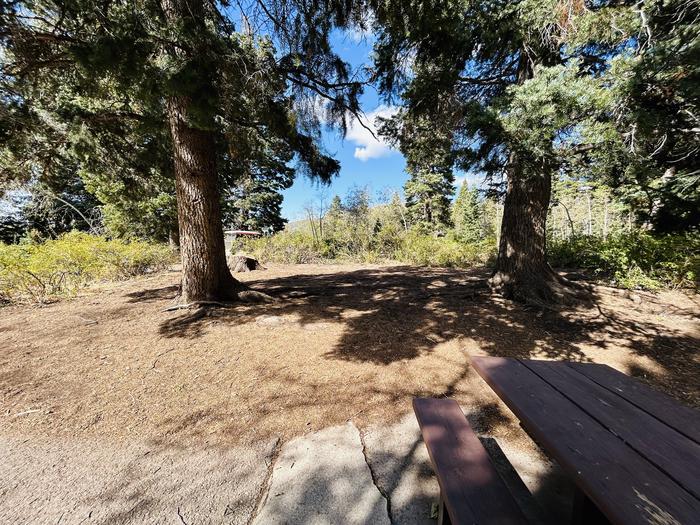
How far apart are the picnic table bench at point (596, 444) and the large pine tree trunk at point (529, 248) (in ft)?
9.65

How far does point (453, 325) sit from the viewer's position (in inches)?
139

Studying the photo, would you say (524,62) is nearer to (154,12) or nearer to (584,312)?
(584,312)

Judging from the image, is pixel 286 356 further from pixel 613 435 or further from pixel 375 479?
pixel 613 435

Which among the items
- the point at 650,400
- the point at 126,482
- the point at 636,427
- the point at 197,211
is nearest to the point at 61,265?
the point at 197,211

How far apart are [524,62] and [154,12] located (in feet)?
15.8

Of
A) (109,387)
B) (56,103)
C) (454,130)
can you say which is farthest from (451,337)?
(56,103)

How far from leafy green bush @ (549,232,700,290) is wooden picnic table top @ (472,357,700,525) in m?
4.61

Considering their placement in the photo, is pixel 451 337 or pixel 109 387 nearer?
pixel 109 387

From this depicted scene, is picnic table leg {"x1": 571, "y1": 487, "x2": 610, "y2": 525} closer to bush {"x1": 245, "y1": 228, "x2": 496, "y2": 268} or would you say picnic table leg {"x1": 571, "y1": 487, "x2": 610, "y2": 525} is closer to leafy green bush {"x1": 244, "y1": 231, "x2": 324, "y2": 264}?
bush {"x1": 245, "y1": 228, "x2": 496, "y2": 268}

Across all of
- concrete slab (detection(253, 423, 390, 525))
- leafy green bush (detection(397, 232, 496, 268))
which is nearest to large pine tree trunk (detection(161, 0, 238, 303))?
concrete slab (detection(253, 423, 390, 525))

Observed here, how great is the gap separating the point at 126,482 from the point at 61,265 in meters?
5.74

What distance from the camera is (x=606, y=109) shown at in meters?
2.64

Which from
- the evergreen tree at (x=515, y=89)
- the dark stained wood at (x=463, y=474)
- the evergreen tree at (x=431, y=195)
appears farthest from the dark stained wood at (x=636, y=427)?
the evergreen tree at (x=431, y=195)

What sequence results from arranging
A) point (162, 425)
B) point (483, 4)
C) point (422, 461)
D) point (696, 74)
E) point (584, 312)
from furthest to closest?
point (584, 312)
point (483, 4)
point (696, 74)
point (162, 425)
point (422, 461)
